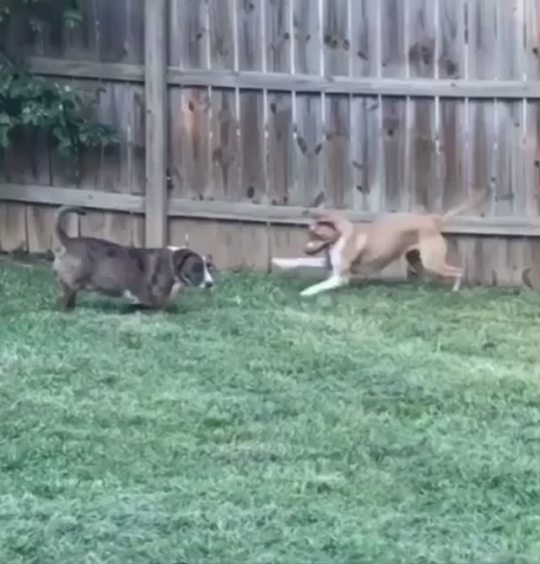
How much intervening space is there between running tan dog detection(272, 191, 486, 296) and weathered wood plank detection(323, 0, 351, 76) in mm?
903

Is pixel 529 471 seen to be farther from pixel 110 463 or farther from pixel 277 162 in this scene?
pixel 277 162

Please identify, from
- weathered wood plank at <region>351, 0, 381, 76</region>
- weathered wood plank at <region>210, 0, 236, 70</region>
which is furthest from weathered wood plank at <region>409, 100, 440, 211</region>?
weathered wood plank at <region>210, 0, 236, 70</region>

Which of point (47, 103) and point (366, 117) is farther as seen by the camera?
point (47, 103)

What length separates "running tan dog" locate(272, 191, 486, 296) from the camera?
31.7 feet

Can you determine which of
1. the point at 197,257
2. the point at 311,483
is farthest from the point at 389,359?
the point at 311,483

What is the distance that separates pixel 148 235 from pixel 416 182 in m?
1.73

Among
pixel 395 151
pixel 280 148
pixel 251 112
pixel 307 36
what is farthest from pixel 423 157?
pixel 251 112

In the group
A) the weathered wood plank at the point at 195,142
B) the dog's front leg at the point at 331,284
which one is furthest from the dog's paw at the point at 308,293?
the weathered wood plank at the point at 195,142

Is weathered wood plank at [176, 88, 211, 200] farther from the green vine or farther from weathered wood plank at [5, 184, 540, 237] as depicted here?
the green vine

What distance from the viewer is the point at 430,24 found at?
382 inches

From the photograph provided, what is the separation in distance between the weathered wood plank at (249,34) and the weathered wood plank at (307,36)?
0.23m

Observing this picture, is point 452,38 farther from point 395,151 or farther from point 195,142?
point 195,142

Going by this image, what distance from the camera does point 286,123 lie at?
10.1 meters

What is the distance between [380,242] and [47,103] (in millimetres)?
2296
